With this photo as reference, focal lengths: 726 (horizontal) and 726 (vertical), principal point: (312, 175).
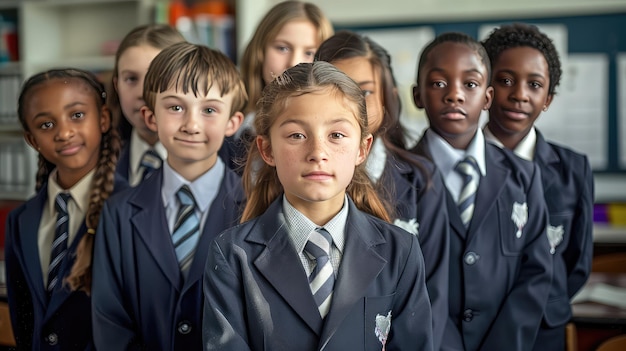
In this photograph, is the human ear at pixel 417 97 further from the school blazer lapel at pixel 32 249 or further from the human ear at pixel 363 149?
the school blazer lapel at pixel 32 249

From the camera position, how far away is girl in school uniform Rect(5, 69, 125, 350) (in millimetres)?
1707

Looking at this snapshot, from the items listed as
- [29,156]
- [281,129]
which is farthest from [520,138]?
[29,156]

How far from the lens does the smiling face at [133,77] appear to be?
6.21 ft

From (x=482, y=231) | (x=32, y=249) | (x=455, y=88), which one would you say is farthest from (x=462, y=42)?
(x=32, y=249)

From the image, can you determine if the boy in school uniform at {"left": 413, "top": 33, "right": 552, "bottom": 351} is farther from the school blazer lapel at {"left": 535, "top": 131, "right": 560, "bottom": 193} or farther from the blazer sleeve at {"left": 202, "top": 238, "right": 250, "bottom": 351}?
the blazer sleeve at {"left": 202, "top": 238, "right": 250, "bottom": 351}

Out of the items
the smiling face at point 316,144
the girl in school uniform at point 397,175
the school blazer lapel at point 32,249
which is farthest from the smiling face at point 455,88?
the school blazer lapel at point 32,249

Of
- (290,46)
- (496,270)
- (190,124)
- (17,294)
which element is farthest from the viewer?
(290,46)

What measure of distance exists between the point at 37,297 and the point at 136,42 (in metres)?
0.69

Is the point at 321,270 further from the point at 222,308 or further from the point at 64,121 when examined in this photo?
the point at 64,121

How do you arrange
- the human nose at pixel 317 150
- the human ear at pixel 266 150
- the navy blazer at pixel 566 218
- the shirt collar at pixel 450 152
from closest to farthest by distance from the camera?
A: the human nose at pixel 317 150 → the human ear at pixel 266 150 → the shirt collar at pixel 450 152 → the navy blazer at pixel 566 218

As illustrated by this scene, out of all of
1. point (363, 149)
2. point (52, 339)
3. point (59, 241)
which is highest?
point (363, 149)

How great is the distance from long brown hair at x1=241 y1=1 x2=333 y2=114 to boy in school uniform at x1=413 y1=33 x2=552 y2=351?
0.57m

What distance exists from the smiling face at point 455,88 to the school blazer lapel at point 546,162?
0.79 feet

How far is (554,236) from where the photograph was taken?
5.94 feet
